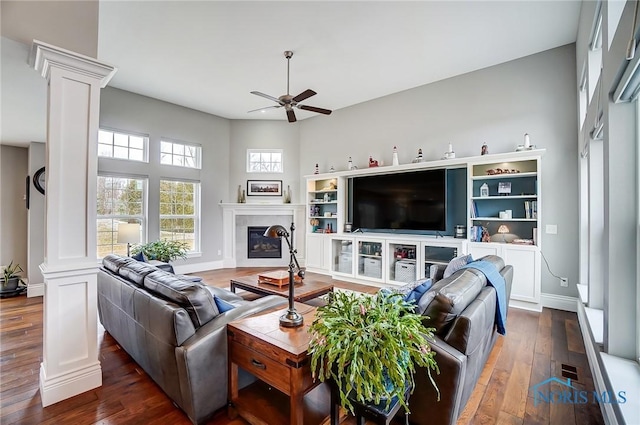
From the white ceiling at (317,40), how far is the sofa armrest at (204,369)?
3298mm

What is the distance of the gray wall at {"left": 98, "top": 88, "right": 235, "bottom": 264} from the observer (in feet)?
17.1

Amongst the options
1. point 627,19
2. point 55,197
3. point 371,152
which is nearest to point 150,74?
point 55,197

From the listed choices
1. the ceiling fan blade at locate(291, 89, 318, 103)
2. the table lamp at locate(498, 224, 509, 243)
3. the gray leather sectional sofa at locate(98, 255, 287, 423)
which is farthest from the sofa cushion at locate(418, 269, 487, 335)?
the ceiling fan blade at locate(291, 89, 318, 103)

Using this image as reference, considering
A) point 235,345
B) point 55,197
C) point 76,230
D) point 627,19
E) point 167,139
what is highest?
point 167,139

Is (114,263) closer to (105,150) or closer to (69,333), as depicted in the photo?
(69,333)

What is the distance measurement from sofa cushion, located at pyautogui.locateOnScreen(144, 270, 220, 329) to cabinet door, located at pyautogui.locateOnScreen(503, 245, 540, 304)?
3.84 m

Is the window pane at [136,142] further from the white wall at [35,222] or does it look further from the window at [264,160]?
the window at [264,160]

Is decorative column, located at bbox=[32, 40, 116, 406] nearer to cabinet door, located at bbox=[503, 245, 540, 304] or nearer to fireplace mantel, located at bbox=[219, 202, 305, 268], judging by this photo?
fireplace mantel, located at bbox=[219, 202, 305, 268]

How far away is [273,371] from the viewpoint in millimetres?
1498

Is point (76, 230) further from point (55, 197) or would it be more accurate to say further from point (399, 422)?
point (399, 422)

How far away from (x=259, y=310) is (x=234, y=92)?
15.2ft

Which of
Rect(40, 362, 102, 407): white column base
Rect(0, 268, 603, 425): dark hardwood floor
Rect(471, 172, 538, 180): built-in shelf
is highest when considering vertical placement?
Rect(471, 172, 538, 180): built-in shelf

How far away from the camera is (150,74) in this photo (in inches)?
Result: 184

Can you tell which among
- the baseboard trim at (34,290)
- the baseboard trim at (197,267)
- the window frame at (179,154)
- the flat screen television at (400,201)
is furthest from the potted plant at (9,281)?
the flat screen television at (400,201)
